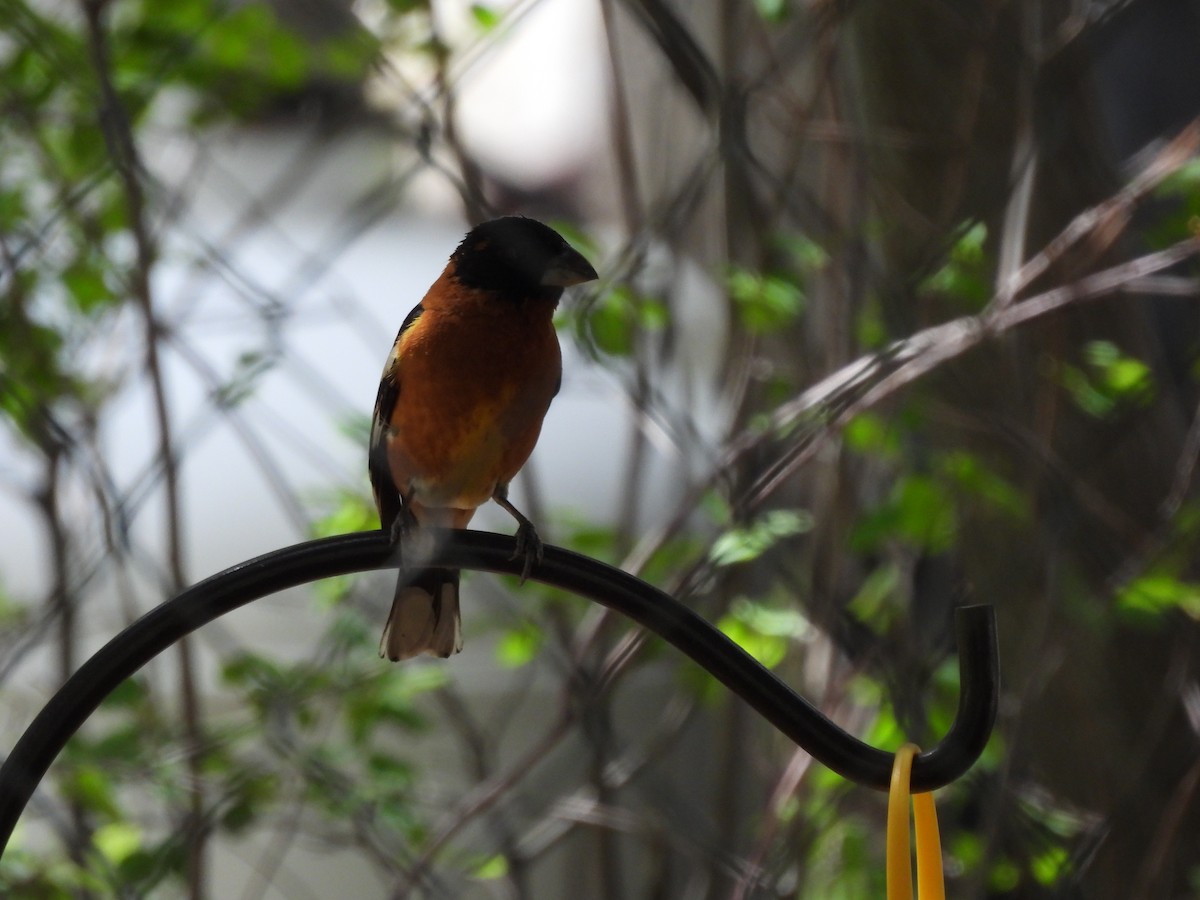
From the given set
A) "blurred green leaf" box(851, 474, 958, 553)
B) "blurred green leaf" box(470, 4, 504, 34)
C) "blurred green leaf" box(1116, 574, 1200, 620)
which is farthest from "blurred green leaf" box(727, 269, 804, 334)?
"blurred green leaf" box(1116, 574, 1200, 620)

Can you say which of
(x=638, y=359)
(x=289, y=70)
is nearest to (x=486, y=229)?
(x=638, y=359)

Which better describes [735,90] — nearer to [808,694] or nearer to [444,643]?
[444,643]

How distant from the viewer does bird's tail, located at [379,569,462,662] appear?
88cm

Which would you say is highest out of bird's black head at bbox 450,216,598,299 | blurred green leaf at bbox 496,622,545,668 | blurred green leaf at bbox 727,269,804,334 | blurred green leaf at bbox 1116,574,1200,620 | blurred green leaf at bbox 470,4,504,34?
blurred green leaf at bbox 470,4,504,34

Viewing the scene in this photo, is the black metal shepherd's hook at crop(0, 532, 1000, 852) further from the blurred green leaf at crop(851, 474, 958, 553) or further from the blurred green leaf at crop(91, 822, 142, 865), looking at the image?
the blurred green leaf at crop(91, 822, 142, 865)

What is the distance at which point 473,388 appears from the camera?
84cm

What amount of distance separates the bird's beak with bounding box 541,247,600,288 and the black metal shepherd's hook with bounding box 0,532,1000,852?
0.23 metres

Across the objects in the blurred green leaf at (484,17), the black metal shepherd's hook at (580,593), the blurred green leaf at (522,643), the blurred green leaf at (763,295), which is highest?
the blurred green leaf at (484,17)

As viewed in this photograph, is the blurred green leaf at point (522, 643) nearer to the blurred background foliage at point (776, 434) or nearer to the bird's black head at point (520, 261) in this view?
the blurred background foliage at point (776, 434)

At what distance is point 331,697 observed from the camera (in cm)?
160

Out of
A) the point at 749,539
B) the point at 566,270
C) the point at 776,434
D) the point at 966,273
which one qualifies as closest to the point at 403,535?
the point at 566,270

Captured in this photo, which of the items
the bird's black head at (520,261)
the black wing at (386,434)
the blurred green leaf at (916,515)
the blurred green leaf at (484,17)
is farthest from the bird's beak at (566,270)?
the blurred green leaf at (916,515)

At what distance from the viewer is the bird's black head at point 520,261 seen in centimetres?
85

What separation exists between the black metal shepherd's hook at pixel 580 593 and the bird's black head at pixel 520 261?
0.24 metres
